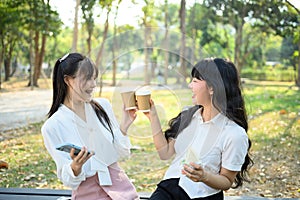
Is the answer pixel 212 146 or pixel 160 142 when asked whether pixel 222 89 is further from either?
pixel 160 142

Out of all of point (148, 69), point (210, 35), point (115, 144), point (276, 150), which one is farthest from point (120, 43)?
point (210, 35)

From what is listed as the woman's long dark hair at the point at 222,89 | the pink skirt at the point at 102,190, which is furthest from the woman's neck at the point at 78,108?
the woman's long dark hair at the point at 222,89

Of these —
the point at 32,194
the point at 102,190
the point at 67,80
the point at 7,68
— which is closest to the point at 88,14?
the point at 7,68

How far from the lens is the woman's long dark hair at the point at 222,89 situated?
5.58 ft

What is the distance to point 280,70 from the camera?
172 inches

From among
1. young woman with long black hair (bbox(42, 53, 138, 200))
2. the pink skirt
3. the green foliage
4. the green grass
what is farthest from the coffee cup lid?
the green foliage

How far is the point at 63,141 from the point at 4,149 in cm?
211

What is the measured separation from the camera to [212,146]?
168 centimetres

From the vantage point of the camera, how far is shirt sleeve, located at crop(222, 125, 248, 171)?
1.68 m

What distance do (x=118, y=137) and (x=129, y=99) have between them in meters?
0.17

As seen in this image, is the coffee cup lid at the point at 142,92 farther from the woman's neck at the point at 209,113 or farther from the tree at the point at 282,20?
the tree at the point at 282,20

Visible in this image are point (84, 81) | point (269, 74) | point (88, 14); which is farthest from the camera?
point (269, 74)

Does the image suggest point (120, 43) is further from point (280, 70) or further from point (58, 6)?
point (280, 70)

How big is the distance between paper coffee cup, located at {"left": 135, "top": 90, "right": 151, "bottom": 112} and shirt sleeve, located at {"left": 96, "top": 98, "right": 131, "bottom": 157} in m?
0.12
